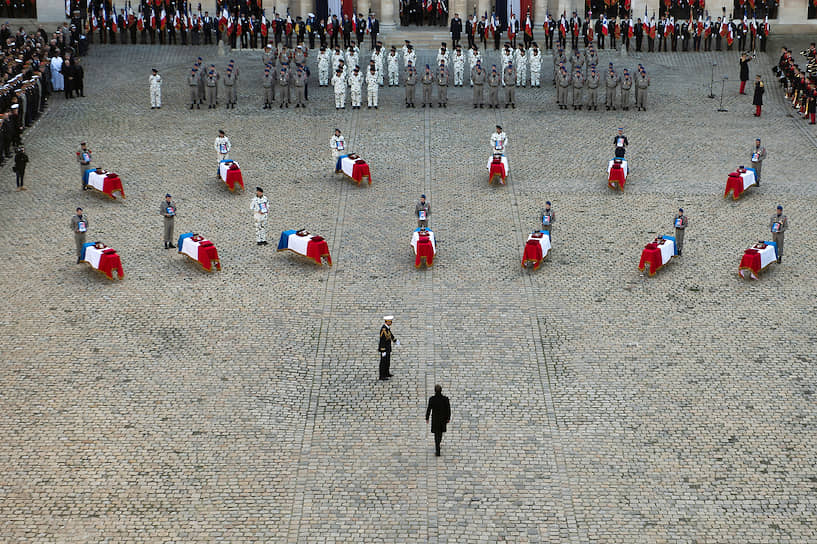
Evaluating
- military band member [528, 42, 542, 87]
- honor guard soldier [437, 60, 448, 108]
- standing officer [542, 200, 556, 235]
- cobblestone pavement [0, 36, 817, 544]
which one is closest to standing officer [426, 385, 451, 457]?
cobblestone pavement [0, 36, 817, 544]

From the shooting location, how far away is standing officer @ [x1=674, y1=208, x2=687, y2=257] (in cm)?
2620

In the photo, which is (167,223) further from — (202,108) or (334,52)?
(334,52)

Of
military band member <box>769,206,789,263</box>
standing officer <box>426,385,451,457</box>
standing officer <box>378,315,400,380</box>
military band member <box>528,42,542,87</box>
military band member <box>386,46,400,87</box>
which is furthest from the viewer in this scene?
military band member <box>386,46,400,87</box>

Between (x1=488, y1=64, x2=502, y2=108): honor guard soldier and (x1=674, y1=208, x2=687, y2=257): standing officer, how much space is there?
45.9ft

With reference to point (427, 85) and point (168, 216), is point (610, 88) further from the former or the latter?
point (168, 216)

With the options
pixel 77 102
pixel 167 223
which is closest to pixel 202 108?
pixel 77 102

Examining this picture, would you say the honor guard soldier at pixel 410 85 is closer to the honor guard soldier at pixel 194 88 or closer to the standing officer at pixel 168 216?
the honor guard soldier at pixel 194 88

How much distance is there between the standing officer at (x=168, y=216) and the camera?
2683 cm

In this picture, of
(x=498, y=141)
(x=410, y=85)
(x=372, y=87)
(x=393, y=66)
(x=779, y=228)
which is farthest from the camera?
(x=393, y=66)

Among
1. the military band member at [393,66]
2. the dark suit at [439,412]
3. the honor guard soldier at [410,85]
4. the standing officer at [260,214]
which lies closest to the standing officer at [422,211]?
the standing officer at [260,214]

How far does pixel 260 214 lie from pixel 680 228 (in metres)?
9.67

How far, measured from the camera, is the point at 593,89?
39.3 m

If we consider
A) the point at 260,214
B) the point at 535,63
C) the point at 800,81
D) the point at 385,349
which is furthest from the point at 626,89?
the point at 385,349

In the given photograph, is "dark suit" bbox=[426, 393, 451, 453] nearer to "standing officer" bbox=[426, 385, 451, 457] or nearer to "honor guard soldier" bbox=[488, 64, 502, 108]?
"standing officer" bbox=[426, 385, 451, 457]
